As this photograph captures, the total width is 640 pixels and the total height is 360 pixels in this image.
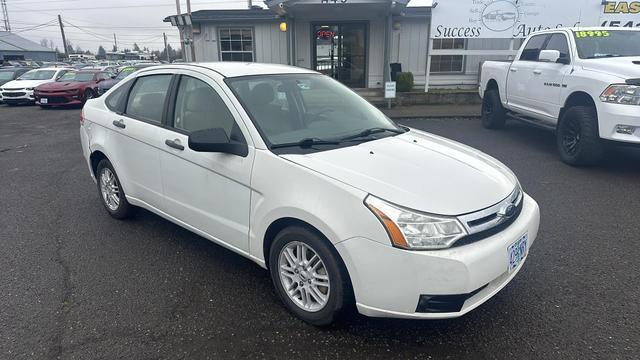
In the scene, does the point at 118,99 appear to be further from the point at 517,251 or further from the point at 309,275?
the point at 517,251

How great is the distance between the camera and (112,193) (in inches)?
175

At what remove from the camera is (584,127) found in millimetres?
5930

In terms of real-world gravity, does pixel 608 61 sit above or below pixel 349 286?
above

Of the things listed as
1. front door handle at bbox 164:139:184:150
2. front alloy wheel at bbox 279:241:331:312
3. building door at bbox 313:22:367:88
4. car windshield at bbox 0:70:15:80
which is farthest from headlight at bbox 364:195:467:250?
car windshield at bbox 0:70:15:80

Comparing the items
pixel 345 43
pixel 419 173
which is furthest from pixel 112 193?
pixel 345 43

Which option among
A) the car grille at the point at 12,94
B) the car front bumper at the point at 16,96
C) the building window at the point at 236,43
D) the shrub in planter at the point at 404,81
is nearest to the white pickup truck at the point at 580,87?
the shrub in planter at the point at 404,81

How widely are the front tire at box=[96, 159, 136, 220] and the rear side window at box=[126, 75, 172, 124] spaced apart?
0.72 meters

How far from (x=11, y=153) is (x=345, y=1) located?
A: 370 inches

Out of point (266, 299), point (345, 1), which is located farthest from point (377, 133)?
point (345, 1)

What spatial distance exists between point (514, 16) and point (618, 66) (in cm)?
813

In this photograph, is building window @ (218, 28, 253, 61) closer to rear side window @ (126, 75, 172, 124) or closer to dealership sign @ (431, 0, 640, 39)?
dealership sign @ (431, 0, 640, 39)

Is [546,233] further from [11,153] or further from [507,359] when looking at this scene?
[11,153]

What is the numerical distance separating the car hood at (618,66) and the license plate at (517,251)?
4.13 meters

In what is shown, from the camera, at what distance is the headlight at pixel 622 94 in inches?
210
